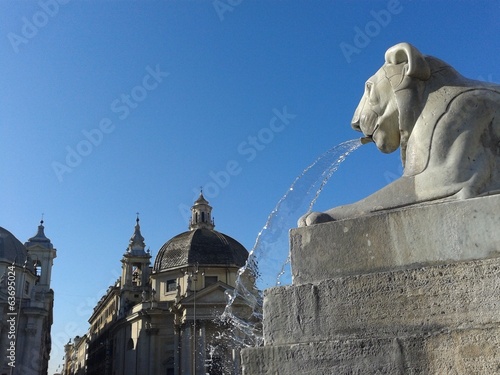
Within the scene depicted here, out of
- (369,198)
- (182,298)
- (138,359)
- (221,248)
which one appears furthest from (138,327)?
(369,198)

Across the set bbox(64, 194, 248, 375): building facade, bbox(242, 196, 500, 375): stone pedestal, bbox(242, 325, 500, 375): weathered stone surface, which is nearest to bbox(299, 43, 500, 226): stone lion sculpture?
bbox(242, 196, 500, 375): stone pedestal

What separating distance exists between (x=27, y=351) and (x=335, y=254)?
53397 millimetres

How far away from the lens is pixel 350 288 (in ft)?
13.0

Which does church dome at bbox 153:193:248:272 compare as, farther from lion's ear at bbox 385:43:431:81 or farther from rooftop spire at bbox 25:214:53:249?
lion's ear at bbox 385:43:431:81

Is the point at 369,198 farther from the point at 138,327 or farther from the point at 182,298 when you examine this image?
the point at 138,327

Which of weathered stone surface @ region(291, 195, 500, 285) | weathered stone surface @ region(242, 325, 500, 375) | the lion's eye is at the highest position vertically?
the lion's eye

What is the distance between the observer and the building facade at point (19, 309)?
49.1 metres

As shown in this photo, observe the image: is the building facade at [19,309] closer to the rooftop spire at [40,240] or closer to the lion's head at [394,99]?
the rooftop spire at [40,240]

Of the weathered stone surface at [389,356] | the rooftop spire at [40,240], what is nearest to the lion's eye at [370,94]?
the weathered stone surface at [389,356]

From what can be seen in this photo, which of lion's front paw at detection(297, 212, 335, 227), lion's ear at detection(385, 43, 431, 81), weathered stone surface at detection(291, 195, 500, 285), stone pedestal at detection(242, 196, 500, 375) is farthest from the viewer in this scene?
lion's ear at detection(385, 43, 431, 81)

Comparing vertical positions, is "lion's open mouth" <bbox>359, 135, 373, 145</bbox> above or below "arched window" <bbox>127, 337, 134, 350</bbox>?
below

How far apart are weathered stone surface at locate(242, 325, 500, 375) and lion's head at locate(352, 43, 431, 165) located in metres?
2.01

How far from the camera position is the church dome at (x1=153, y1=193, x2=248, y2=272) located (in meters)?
56.4

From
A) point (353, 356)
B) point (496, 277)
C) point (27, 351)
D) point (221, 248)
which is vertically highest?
point (221, 248)
